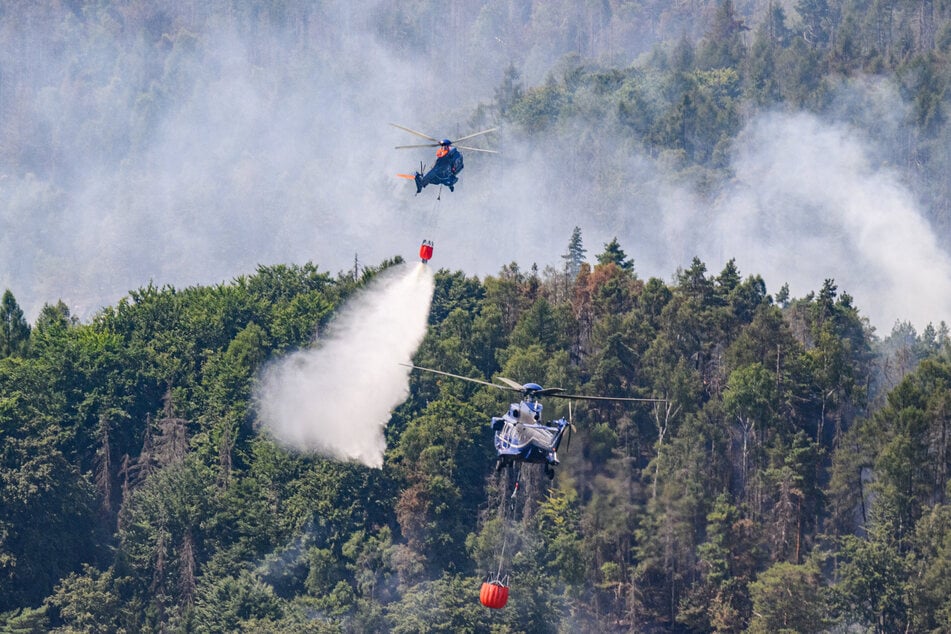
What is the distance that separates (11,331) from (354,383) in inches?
1239

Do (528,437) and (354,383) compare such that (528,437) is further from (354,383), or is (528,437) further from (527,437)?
(354,383)

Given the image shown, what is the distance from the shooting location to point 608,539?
4515 inches

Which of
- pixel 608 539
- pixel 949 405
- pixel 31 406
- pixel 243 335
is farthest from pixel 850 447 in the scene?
pixel 31 406

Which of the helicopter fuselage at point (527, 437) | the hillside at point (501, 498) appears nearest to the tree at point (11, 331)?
the hillside at point (501, 498)

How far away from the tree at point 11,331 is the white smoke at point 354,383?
67.6 feet

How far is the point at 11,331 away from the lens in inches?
5266

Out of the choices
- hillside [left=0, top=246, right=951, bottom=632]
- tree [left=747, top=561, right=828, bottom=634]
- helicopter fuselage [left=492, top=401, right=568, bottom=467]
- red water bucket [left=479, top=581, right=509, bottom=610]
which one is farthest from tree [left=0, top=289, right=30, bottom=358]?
helicopter fuselage [left=492, top=401, right=568, bottom=467]

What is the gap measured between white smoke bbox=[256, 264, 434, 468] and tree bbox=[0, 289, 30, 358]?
20.6 meters

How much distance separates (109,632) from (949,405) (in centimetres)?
4976

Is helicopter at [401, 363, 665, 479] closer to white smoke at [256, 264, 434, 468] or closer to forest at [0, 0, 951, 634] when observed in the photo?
forest at [0, 0, 951, 634]

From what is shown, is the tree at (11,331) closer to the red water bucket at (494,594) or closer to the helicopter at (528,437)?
the red water bucket at (494,594)

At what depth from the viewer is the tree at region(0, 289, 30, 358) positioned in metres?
133

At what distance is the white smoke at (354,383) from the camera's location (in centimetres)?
11450

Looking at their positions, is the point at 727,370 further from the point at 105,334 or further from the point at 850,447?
the point at 105,334
